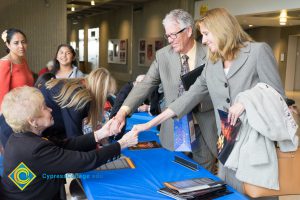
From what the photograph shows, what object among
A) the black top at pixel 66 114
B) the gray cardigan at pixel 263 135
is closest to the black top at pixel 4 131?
the black top at pixel 66 114

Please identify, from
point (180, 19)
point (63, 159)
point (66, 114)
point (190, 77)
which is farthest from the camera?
point (180, 19)

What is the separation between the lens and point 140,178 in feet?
6.08

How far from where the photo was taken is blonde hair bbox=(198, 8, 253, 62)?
1731mm

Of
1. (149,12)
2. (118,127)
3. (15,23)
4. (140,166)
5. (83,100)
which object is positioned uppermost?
(149,12)

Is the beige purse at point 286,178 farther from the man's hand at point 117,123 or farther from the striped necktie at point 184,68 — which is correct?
the man's hand at point 117,123

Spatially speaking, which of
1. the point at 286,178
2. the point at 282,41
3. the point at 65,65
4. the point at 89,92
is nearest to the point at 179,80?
the point at 89,92

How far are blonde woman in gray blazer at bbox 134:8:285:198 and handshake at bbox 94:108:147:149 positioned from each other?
55 cm

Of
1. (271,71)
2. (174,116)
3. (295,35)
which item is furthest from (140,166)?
(295,35)

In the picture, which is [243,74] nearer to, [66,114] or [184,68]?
[184,68]

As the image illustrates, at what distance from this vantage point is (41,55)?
25.4 feet

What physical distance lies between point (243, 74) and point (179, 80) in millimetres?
696

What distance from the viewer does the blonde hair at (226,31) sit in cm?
173

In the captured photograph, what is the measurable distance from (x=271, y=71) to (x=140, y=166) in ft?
3.16

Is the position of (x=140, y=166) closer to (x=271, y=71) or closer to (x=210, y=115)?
(x=210, y=115)
